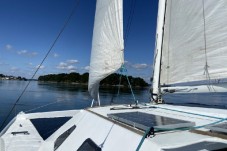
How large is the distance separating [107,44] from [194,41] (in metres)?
2.40

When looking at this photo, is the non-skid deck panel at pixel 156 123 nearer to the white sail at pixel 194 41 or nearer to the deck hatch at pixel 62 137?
the deck hatch at pixel 62 137

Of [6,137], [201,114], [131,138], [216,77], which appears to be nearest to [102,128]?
[131,138]

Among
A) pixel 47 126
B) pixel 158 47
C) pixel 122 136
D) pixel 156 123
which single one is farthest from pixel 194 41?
pixel 47 126

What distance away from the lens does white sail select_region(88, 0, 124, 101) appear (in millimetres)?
7613

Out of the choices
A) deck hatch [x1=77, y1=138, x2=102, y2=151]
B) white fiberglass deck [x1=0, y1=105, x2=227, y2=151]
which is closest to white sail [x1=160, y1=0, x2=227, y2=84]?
white fiberglass deck [x1=0, y1=105, x2=227, y2=151]

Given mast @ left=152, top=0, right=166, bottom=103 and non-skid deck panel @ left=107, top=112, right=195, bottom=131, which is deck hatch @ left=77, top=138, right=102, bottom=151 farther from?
mast @ left=152, top=0, right=166, bottom=103

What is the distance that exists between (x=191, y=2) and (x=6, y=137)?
6.30 metres

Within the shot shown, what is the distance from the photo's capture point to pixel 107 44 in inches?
307


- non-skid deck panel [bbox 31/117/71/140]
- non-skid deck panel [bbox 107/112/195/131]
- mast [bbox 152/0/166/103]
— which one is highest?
mast [bbox 152/0/166/103]

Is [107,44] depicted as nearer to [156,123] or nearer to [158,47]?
[158,47]

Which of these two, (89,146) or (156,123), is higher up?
(156,123)

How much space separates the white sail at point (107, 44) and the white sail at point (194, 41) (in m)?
1.31

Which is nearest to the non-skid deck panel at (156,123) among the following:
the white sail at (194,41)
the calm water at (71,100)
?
the white sail at (194,41)

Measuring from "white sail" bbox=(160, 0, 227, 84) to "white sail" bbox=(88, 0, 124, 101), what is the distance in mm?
1313
